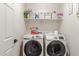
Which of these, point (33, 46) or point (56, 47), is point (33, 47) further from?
point (56, 47)

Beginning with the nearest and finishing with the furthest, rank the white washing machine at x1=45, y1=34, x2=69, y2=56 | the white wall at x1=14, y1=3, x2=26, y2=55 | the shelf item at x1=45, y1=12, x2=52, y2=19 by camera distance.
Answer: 1. the white wall at x1=14, y1=3, x2=26, y2=55
2. the white washing machine at x1=45, y1=34, x2=69, y2=56
3. the shelf item at x1=45, y1=12, x2=52, y2=19

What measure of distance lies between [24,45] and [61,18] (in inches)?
55.7

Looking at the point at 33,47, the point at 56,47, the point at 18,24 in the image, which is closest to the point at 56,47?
the point at 56,47

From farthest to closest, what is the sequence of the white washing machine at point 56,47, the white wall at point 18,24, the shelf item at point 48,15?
the shelf item at point 48,15
the white washing machine at point 56,47
the white wall at point 18,24

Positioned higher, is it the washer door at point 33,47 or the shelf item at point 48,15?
the shelf item at point 48,15

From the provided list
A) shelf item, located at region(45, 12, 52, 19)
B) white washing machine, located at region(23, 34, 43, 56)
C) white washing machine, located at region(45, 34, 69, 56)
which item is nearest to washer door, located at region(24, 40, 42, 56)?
white washing machine, located at region(23, 34, 43, 56)

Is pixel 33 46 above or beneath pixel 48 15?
beneath

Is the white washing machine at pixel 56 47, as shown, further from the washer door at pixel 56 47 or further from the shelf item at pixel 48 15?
the shelf item at pixel 48 15

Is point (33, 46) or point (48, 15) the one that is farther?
point (48, 15)

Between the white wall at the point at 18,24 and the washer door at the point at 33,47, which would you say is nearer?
the white wall at the point at 18,24

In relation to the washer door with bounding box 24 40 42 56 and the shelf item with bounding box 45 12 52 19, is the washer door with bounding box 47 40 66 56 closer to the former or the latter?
the washer door with bounding box 24 40 42 56

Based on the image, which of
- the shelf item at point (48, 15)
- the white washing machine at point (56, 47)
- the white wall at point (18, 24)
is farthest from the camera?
the shelf item at point (48, 15)

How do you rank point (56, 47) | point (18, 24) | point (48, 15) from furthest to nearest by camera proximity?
point (48, 15), point (56, 47), point (18, 24)

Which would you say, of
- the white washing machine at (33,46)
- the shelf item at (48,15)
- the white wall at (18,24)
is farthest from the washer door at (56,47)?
the shelf item at (48,15)
